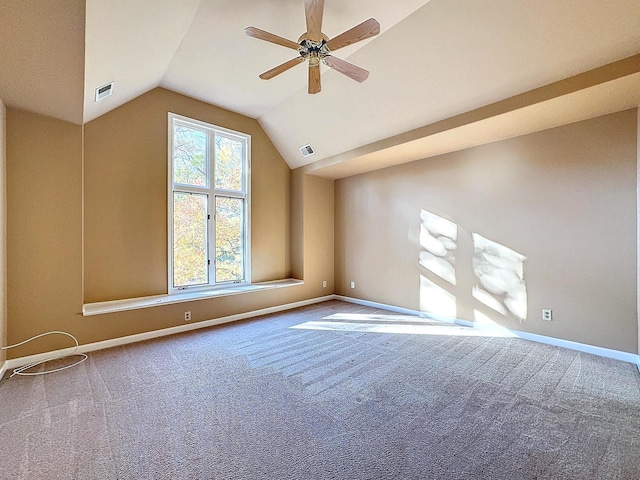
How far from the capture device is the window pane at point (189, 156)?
4.23 meters

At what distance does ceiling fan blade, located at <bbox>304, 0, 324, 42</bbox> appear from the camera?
2.07m

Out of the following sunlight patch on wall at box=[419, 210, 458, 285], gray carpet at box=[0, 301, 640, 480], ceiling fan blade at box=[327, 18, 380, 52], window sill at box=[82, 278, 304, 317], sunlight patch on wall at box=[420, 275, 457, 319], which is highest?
ceiling fan blade at box=[327, 18, 380, 52]

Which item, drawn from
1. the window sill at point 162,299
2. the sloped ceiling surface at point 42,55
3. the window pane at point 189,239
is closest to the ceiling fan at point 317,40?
the sloped ceiling surface at point 42,55

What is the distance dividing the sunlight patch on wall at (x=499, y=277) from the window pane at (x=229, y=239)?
152 inches

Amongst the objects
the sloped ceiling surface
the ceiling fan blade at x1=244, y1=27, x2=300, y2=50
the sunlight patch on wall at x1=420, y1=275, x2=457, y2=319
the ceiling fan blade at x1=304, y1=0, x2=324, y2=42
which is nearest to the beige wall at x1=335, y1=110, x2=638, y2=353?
the sunlight patch on wall at x1=420, y1=275, x2=457, y2=319

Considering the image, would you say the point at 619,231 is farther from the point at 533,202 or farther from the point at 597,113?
the point at 597,113

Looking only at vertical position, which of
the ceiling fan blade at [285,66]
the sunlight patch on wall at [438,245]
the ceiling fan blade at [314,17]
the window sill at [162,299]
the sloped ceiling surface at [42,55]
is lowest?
the window sill at [162,299]

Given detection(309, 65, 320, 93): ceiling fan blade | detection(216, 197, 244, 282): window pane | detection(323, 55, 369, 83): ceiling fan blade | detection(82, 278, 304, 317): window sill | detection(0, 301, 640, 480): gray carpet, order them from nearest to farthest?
detection(0, 301, 640, 480): gray carpet, detection(323, 55, 369, 83): ceiling fan blade, detection(309, 65, 320, 93): ceiling fan blade, detection(82, 278, 304, 317): window sill, detection(216, 197, 244, 282): window pane

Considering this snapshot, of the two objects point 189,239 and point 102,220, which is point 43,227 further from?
point 189,239

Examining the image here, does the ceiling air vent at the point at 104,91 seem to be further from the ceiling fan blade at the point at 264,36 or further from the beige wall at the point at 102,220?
the ceiling fan blade at the point at 264,36

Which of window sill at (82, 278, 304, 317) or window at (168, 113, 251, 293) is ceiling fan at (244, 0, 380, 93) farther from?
window sill at (82, 278, 304, 317)

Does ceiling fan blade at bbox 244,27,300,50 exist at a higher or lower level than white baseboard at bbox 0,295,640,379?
higher

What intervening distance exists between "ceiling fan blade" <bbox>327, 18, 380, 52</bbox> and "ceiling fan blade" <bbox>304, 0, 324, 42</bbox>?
129mm

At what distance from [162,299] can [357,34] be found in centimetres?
388
